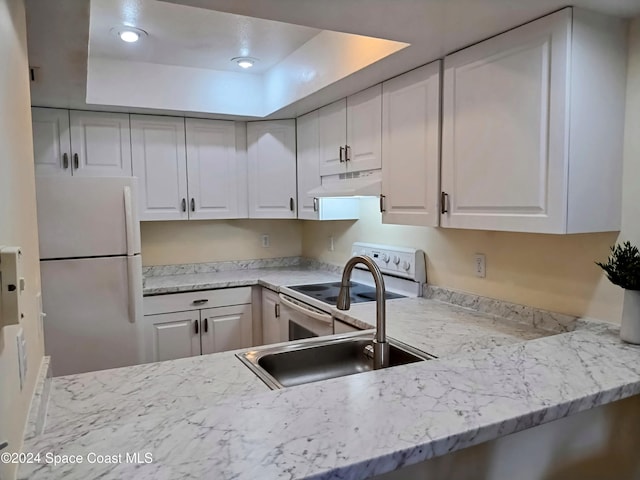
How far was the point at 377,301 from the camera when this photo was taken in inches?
63.0

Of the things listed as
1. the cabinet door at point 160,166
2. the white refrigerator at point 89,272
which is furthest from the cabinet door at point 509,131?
the cabinet door at point 160,166

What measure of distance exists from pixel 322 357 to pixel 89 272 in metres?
1.55

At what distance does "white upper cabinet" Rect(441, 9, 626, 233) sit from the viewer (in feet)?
5.10

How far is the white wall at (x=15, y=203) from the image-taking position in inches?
32.2

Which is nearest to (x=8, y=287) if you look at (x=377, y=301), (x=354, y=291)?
(x=377, y=301)

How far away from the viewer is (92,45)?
2.69 meters

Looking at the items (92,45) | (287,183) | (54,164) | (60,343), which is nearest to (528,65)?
(287,183)

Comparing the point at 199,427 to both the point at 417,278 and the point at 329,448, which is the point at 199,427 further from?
the point at 417,278

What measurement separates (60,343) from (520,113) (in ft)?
8.52

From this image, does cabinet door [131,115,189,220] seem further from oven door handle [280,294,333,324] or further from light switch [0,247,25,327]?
light switch [0,247,25,327]

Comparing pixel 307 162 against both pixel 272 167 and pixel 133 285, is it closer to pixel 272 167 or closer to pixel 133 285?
pixel 272 167

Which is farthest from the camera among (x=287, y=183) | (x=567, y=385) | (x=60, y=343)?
(x=287, y=183)

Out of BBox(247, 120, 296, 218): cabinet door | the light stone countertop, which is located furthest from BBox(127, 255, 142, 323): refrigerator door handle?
the light stone countertop

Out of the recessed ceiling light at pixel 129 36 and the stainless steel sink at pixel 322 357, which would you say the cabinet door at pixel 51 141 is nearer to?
the recessed ceiling light at pixel 129 36
